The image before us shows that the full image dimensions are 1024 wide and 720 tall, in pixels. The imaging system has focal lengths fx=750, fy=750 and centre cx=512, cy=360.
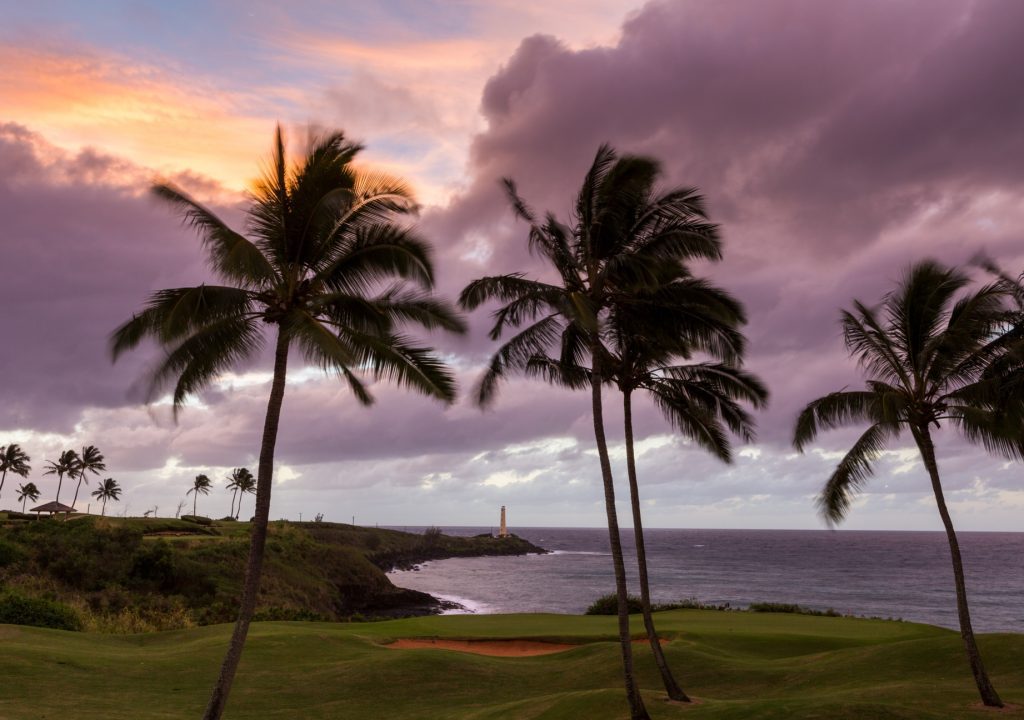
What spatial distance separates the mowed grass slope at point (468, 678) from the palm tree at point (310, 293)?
24.2 ft

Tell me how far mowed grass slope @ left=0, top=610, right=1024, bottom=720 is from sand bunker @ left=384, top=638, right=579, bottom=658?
4.90ft

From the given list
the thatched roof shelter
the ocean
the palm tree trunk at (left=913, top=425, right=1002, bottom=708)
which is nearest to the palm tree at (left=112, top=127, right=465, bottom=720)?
the palm tree trunk at (left=913, top=425, right=1002, bottom=708)

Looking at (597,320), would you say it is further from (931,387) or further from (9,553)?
(9,553)

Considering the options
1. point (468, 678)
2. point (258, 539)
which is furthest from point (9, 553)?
point (258, 539)

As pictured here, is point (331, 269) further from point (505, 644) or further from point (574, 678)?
point (505, 644)

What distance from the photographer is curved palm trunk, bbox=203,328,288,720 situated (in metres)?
14.4

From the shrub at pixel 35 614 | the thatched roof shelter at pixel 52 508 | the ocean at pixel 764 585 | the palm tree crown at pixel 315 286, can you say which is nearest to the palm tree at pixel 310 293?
the palm tree crown at pixel 315 286

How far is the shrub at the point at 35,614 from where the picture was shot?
29.5 m

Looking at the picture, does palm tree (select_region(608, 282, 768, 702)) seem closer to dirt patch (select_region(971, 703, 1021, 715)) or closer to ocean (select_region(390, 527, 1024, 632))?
dirt patch (select_region(971, 703, 1021, 715))

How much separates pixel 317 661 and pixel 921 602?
81.1m

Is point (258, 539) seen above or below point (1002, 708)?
above

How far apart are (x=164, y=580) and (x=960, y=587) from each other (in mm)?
47373

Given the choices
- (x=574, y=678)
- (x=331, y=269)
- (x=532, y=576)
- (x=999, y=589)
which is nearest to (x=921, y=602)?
(x=999, y=589)

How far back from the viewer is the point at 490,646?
29.4 meters
